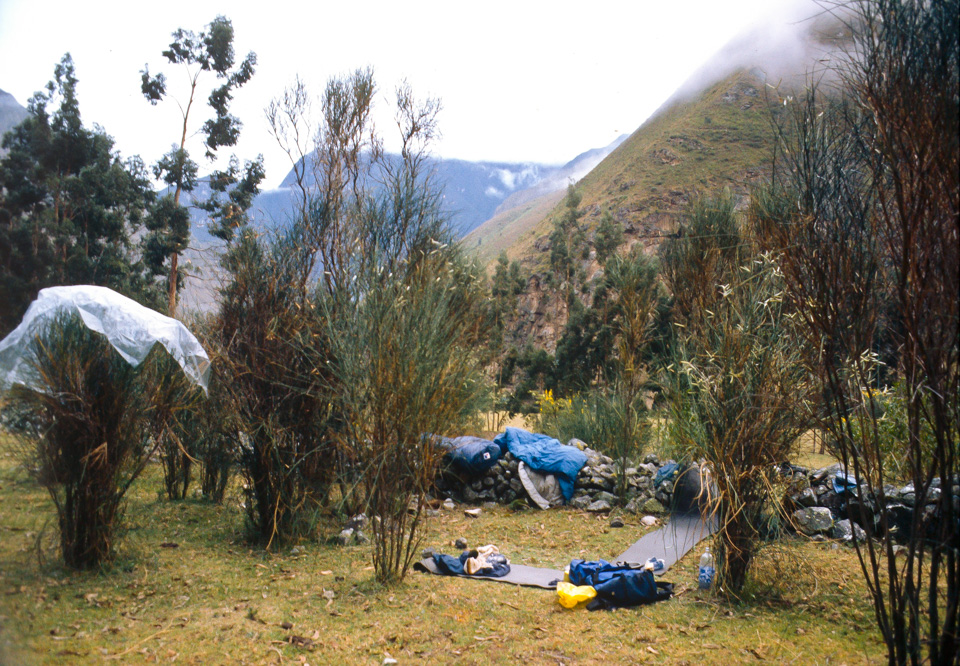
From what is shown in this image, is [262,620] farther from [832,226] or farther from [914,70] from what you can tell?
[914,70]

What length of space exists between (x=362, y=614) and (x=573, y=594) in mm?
1506

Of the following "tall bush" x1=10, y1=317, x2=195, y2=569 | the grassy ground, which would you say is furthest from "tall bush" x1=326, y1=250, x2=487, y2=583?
"tall bush" x1=10, y1=317, x2=195, y2=569

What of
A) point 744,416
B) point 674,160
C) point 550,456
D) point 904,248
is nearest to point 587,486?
point 550,456

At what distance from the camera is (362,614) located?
163 inches

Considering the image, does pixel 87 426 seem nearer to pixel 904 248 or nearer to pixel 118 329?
pixel 118 329

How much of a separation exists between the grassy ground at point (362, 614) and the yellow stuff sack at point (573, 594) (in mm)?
76

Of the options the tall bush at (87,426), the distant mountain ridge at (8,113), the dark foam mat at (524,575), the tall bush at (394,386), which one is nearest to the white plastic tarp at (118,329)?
the tall bush at (87,426)

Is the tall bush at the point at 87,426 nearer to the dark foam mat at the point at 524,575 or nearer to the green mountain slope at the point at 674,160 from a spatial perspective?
the dark foam mat at the point at 524,575

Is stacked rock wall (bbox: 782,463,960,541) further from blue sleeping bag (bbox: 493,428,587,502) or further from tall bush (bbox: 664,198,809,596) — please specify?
blue sleeping bag (bbox: 493,428,587,502)

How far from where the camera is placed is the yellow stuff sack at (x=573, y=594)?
437 centimetres

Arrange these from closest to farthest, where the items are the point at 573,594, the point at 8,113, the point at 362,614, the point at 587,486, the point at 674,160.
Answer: the point at 8,113
the point at 362,614
the point at 573,594
the point at 587,486
the point at 674,160

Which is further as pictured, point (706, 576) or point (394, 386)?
point (706, 576)

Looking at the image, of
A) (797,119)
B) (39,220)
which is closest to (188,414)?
(39,220)

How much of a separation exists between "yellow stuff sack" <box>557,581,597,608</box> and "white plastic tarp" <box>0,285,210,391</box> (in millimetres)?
3356
